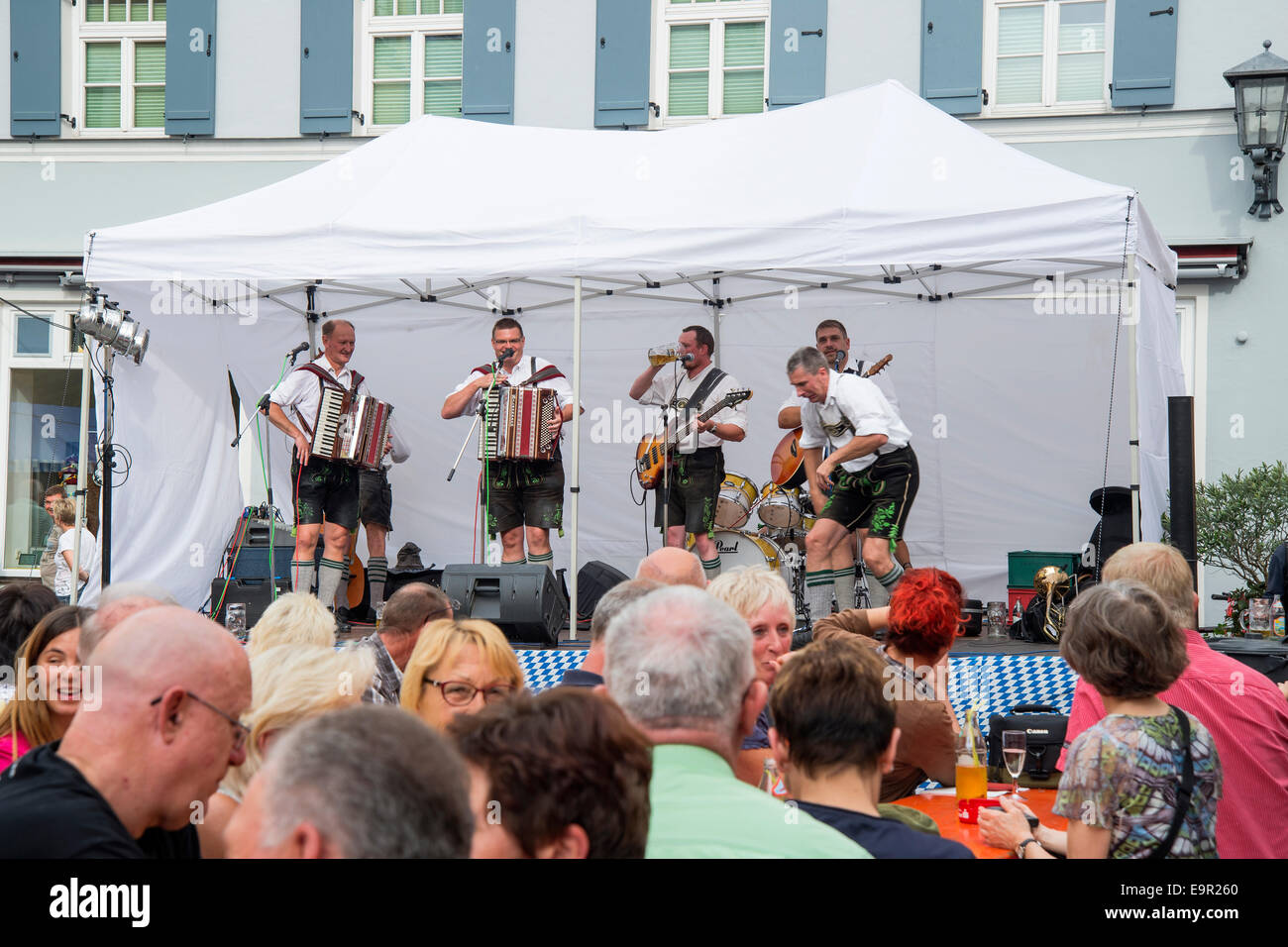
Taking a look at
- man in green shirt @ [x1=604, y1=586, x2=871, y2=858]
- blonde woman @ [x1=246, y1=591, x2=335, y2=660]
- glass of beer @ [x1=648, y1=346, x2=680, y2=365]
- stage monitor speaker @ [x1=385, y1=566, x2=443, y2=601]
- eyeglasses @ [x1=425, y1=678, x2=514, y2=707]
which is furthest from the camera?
stage monitor speaker @ [x1=385, y1=566, x2=443, y2=601]

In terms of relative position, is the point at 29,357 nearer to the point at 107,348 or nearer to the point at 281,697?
the point at 107,348

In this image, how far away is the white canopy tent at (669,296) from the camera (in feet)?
22.0

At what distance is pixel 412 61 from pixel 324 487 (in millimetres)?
5328

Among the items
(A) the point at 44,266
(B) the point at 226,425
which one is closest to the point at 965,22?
(B) the point at 226,425

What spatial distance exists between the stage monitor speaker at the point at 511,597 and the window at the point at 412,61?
6309 mm

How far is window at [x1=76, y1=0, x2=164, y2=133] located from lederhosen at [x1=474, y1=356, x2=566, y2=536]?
6.21 metres

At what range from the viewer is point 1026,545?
9688mm

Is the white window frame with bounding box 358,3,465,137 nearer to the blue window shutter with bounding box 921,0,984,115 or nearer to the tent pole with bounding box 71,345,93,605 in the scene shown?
the blue window shutter with bounding box 921,0,984,115

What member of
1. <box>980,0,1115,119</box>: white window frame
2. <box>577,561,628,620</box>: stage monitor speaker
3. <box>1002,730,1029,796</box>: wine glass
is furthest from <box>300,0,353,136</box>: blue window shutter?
<box>1002,730,1029,796</box>: wine glass

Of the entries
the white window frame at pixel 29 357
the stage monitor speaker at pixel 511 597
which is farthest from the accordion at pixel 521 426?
the white window frame at pixel 29 357

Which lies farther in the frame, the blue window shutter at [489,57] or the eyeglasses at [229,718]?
the blue window shutter at [489,57]

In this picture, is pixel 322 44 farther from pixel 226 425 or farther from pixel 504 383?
pixel 504 383

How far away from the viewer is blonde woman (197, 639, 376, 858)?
102 inches

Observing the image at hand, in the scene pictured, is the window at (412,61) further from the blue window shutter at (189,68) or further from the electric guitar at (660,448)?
the electric guitar at (660,448)
